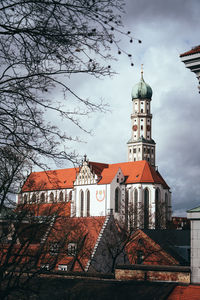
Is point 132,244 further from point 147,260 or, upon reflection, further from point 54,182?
point 54,182

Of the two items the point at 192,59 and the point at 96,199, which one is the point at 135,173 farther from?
the point at 192,59

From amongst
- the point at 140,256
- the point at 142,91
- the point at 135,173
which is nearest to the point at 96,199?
the point at 135,173

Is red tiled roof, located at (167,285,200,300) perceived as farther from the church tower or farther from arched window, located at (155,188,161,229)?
the church tower

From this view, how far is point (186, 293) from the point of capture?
18.0m

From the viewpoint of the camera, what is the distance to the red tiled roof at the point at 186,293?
17.5 m

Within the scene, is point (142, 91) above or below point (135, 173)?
above

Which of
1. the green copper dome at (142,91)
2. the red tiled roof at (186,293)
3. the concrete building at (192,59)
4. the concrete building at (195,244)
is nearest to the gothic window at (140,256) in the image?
the concrete building at (195,244)

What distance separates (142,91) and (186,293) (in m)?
94.4

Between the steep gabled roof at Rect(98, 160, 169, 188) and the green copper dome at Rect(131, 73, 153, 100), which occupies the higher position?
the green copper dome at Rect(131, 73, 153, 100)

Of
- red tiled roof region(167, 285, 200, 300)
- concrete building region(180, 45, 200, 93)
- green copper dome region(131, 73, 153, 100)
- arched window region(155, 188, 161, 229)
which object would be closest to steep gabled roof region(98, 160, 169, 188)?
arched window region(155, 188, 161, 229)

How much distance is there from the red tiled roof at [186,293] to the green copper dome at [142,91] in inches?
3645

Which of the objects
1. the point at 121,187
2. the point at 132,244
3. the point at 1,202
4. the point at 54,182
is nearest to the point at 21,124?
the point at 54,182

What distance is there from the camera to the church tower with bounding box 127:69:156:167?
106m

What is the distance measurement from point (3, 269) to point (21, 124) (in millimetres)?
2116
